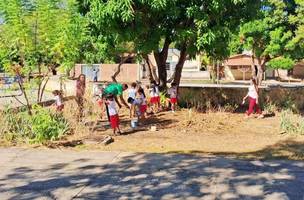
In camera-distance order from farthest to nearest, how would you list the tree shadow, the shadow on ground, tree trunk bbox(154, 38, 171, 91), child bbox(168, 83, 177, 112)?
1. tree trunk bbox(154, 38, 171, 91)
2. child bbox(168, 83, 177, 112)
3. the shadow on ground
4. the tree shadow

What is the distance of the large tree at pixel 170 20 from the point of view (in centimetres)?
1372

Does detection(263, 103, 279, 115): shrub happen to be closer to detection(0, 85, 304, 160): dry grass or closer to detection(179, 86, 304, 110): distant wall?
detection(179, 86, 304, 110): distant wall

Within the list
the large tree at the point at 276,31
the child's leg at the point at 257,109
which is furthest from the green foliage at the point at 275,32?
the child's leg at the point at 257,109

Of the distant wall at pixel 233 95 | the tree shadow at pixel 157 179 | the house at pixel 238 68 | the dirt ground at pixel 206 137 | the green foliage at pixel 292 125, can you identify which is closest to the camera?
the tree shadow at pixel 157 179

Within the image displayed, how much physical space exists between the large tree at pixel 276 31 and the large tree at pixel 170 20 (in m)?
8.59

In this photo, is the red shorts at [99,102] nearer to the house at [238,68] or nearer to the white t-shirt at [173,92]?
the white t-shirt at [173,92]

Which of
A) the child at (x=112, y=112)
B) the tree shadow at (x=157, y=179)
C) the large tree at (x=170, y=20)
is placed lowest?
the tree shadow at (x=157, y=179)

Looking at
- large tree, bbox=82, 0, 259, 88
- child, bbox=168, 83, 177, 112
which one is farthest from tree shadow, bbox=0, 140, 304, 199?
child, bbox=168, 83, 177, 112

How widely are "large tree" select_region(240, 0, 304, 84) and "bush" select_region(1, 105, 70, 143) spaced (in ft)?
49.2

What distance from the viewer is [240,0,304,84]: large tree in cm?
2522

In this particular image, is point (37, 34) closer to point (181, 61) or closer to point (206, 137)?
point (206, 137)

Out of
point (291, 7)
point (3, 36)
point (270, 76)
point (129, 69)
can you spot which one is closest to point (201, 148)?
point (3, 36)

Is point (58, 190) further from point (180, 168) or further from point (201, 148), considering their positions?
point (201, 148)

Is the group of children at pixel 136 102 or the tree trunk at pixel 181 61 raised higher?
the tree trunk at pixel 181 61
